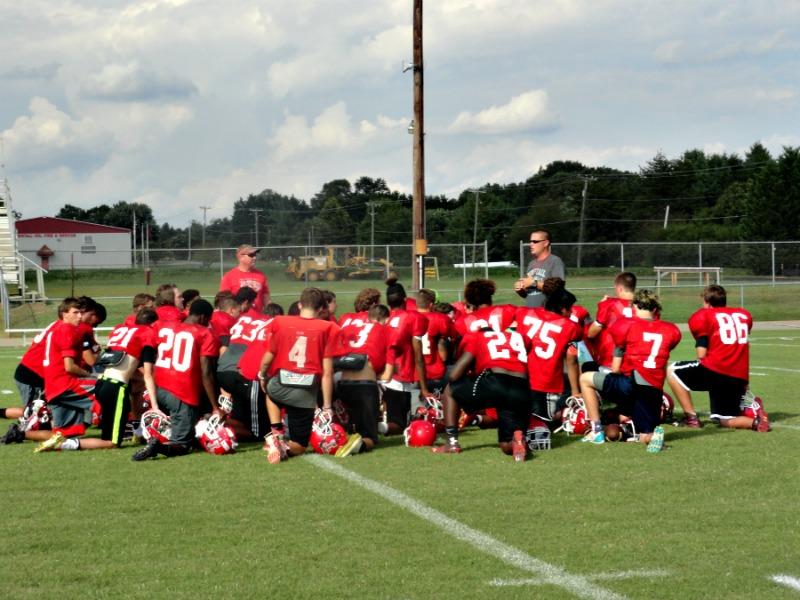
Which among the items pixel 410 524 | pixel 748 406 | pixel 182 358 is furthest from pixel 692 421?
pixel 182 358

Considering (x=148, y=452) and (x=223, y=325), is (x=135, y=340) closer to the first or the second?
(x=148, y=452)

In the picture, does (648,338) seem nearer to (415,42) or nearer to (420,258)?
(420,258)

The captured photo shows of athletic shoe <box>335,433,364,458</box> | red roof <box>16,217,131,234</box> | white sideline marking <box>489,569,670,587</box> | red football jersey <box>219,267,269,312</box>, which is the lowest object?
athletic shoe <box>335,433,364,458</box>

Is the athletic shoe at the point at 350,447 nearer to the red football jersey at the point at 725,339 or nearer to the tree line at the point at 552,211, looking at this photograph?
the red football jersey at the point at 725,339

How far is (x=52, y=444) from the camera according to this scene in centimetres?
959

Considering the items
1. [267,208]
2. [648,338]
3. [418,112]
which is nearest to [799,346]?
[418,112]

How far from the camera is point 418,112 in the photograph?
26.0 m

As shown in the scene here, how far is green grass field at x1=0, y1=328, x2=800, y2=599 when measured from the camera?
533cm

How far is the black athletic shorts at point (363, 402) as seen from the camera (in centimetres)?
Result: 976

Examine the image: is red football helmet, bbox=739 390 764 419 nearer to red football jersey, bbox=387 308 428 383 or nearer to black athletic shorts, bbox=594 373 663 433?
black athletic shorts, bbox=594 373 663 433

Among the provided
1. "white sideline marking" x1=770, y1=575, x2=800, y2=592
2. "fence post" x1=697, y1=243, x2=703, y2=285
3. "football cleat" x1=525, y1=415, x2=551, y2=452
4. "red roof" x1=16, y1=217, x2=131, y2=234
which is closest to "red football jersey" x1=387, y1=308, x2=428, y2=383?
"football cleat" x1=525, y1=415, x2=551, y2=452

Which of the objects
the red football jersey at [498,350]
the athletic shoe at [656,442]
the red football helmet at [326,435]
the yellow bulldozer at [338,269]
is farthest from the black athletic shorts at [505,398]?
the yellow bulldozer at [338,269]

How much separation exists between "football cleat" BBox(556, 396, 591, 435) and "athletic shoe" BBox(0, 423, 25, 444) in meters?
5.30

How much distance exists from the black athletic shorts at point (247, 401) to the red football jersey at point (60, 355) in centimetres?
137
